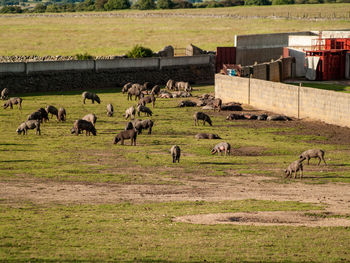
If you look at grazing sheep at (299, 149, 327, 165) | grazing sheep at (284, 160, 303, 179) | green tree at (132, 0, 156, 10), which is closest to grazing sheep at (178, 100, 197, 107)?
grazing sheep at (299, 149, 327, 165)

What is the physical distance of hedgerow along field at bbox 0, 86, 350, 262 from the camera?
17.2m

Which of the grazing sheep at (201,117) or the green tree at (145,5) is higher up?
the green tree at (145,5)

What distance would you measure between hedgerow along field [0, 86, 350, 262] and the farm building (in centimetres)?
2575

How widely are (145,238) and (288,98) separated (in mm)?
29829

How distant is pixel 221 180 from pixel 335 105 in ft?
57.8

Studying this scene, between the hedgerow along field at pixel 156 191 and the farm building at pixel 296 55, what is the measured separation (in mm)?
25751

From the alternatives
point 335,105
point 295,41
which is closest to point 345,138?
point 335,105

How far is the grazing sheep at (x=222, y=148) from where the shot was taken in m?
31.7

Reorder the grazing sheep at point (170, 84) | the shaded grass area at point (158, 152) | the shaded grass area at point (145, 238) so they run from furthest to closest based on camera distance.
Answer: the grazing sheep at point (170, 84) < the shaded grass area at point (158, 152) < the shaded grass area at point (145, 238)

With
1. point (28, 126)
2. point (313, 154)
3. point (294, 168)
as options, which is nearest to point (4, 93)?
point (28, 126)

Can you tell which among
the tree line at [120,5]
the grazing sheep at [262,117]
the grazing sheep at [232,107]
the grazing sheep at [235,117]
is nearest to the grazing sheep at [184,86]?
the grazing sheep at [232,107]

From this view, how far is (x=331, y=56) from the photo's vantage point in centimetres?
6944

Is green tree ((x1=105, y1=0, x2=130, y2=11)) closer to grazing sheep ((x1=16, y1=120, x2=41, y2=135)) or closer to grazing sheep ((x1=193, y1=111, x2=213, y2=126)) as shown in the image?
grazing sheep ((x1=193, y1=111, x2=213, y2=126))

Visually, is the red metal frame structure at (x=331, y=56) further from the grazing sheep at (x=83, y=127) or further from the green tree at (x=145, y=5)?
the green tree at (x=145, y=5)
